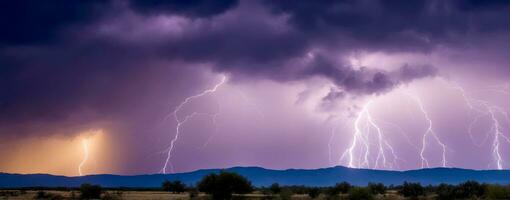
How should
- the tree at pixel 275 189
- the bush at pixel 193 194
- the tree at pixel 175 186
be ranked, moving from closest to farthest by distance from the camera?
1. the bush at pixel 193 194
2. the tree at pixel 275 189
3. the tree at pixel 175 186

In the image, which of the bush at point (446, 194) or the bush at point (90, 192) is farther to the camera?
the bush at point (90, 192)

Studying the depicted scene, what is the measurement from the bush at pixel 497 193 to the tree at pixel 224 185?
82.6 ft

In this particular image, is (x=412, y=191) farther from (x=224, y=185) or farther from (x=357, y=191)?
(x=224, y=185)

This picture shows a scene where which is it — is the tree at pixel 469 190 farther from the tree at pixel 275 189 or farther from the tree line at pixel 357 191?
the tree at pixel 275 189

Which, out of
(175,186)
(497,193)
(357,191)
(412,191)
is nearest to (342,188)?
(412,191)

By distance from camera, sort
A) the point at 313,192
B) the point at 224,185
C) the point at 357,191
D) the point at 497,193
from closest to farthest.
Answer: the point at 497,193
the point at 357,191
the point at 224,185
the point at 313,192

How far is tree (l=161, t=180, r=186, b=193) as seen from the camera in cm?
9178

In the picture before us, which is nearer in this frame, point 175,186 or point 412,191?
point 412,191

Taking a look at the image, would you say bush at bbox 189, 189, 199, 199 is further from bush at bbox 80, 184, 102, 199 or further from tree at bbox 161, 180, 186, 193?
tree at bbox 161, 180, 186, 193

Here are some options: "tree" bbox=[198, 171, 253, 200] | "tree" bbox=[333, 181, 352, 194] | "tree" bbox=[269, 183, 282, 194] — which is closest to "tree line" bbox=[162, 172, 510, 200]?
"tree" bbox=[198, 171, 253, 200]

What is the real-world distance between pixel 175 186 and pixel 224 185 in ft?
100

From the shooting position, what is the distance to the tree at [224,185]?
213 feet

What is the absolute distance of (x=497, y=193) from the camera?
5925cm

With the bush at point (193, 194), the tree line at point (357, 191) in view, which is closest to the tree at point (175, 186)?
the bush at point (193, 194)
